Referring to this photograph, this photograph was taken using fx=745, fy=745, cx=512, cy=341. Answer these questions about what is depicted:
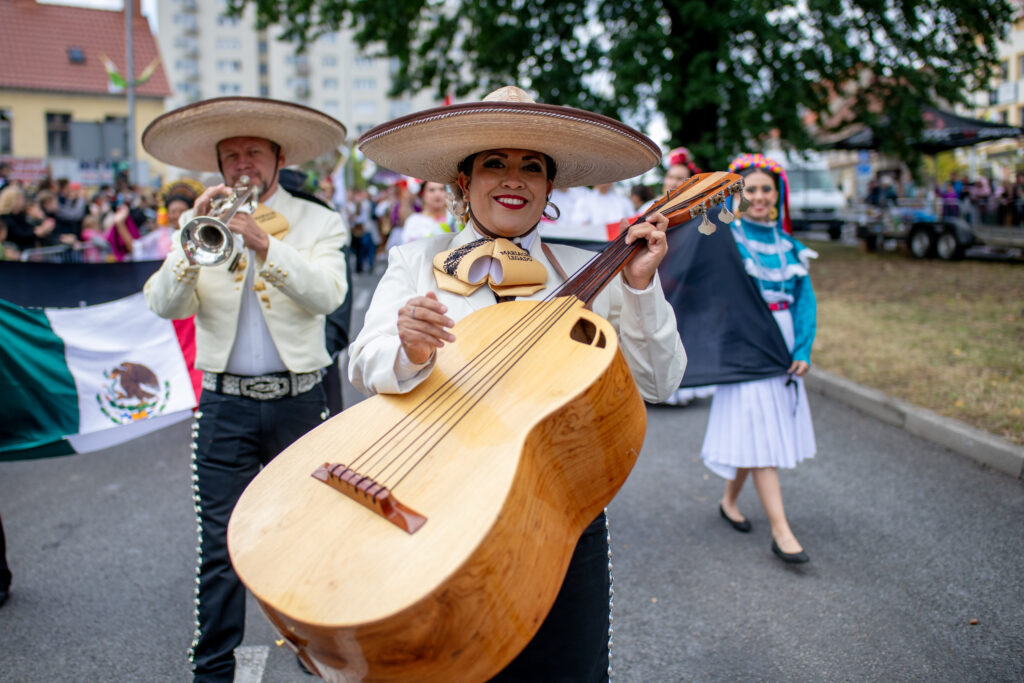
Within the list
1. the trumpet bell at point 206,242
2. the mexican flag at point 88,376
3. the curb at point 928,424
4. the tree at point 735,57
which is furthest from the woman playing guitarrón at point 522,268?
the tree at point 735,57

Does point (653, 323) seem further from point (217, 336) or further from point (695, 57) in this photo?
point (695, 57)

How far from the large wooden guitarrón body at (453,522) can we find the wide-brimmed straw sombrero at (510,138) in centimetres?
51

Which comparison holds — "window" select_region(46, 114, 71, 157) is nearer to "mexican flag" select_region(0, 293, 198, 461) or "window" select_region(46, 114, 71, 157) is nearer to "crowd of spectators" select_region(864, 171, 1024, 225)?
"crowd of spectators" select_region(864, 171, 1024, 225)

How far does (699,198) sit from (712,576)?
7.81 feet

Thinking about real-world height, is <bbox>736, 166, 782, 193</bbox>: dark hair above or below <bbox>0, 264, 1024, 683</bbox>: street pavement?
above

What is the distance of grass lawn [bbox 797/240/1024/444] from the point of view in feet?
19.5

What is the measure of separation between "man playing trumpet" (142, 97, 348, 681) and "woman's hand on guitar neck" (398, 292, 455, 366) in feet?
4.01

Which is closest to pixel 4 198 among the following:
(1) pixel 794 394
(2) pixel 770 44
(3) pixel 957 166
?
(1) pixel 794 394

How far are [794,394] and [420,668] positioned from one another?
129 inches

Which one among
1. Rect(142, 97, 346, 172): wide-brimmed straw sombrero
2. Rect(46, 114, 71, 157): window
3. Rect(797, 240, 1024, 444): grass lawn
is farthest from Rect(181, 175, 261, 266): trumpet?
Rect(46, 114, 71, 157): window

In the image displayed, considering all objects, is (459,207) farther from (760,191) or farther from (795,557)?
(795,557)

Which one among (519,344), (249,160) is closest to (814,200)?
(249,160)

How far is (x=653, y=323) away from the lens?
6.37 feet

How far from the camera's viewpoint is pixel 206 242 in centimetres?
260
